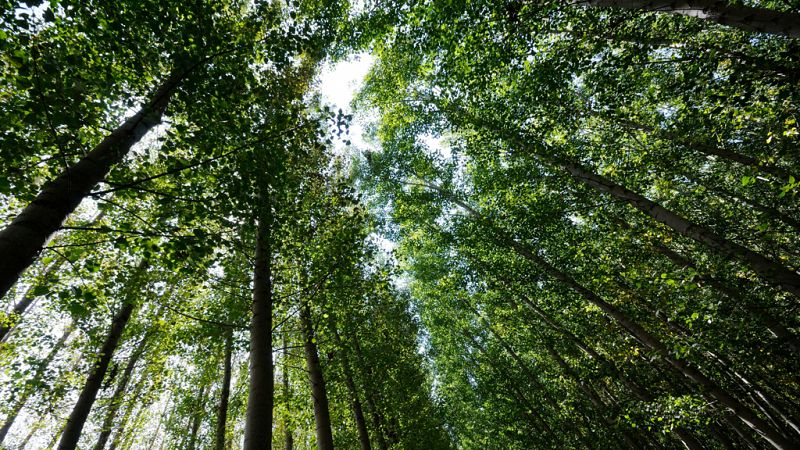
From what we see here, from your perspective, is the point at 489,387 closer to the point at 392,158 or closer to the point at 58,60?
the point at 392,158

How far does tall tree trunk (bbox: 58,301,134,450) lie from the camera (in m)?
5.38

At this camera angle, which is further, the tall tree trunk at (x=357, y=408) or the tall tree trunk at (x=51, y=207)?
the tall tree trunk at (x=357, y=408)

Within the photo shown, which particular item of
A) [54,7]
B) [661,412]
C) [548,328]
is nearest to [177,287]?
[54,7]

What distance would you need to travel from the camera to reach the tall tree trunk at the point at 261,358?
143 inches

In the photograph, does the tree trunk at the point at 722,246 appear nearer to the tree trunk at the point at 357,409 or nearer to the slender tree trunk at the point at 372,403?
the tree trunk at the point at 357,409

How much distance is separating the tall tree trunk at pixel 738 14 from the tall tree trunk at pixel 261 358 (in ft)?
20.8

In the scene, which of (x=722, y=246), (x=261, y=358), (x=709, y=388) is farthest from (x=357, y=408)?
(x=722, y=246)

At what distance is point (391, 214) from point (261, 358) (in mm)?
10638

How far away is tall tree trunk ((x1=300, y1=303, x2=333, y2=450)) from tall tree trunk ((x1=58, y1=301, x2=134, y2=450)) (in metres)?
3.33

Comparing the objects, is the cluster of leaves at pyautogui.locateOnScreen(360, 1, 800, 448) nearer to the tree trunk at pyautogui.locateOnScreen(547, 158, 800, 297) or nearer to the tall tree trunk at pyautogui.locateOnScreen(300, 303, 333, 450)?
the tree trunk at pyautogui.locateOnScreen(547, 158, 800, 297)

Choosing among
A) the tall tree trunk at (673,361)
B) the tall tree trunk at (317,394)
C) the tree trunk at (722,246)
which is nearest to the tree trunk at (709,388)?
the tall tree trunk at (673,361)

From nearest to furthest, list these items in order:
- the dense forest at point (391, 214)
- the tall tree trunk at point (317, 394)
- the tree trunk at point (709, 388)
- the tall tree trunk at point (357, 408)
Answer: the dense forest at point (391, 214) → the tree trunk at point (709, 388) → the tall tree trunk at point (317, 394) → the tall tree trunk at point (357, 408)

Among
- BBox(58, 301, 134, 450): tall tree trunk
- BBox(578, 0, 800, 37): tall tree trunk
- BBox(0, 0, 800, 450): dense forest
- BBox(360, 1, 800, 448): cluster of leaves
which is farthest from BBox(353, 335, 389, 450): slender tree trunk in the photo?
BBox(578, 0, 800, 37): tall tree trunk

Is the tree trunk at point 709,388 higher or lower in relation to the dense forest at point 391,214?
lower
